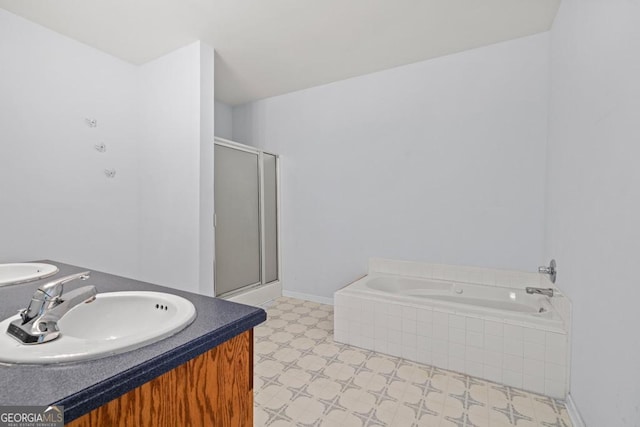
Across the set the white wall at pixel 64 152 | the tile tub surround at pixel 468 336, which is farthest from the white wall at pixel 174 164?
the tile tub surround at pixel 468 336

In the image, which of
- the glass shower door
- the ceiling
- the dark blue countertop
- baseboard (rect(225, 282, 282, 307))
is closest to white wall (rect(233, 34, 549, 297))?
baseboard (rect(225, 282, 282, 307))

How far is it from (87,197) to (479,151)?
337cm

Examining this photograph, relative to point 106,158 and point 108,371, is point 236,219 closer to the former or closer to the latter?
point 106,158

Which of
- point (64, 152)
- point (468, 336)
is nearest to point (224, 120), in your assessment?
point (64, 152)

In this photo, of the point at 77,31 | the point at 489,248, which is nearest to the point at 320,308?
the point at 489,248

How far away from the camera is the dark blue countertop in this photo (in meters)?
0.52

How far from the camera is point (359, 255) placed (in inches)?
125

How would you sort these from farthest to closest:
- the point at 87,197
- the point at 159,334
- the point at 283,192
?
1. the point at 283,192
2. the point at 87,197
3. the point at 159,334

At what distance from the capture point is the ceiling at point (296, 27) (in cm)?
206

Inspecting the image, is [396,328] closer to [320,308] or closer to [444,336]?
[444,336]

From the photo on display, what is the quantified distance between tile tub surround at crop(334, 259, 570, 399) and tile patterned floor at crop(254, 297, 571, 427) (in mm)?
73

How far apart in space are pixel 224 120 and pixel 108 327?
3.28 meters

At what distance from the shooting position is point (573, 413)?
1565mm

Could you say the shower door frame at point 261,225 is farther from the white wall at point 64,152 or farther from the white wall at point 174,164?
the white wall at point 64,152
